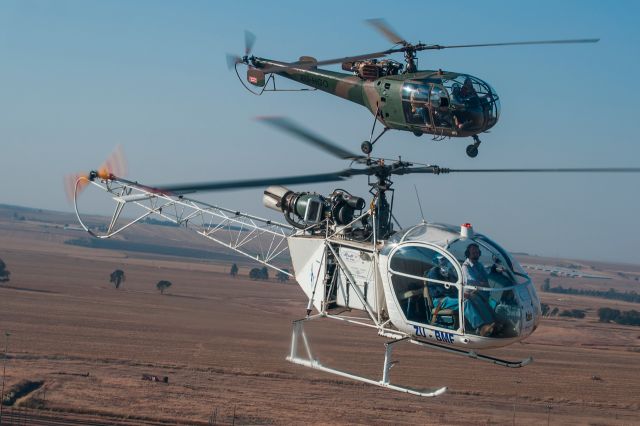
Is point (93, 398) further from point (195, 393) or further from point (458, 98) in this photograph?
point (458, 98)

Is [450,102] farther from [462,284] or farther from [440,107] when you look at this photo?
[462,284]

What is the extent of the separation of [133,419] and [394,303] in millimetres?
15416

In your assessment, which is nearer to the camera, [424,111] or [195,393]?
[424,111]

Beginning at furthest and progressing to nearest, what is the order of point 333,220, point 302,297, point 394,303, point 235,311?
point 302,297 < point 235,311 < point 333,220 < point 394,303

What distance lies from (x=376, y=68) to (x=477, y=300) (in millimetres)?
6914

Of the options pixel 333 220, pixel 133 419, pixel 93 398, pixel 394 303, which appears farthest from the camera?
pixel 93 398

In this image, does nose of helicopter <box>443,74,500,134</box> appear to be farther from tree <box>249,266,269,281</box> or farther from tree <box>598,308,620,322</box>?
tree <box>249,266,269,281</box>

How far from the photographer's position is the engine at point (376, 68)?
1830 centimetres

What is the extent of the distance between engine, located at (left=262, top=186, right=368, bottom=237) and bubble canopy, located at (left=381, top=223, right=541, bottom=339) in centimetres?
195

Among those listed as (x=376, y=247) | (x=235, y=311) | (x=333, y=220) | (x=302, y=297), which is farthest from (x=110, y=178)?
(x=302, y=297)

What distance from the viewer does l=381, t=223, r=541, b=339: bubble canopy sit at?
13695 mm

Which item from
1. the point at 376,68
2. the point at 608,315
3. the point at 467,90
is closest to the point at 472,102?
the point at 467,90

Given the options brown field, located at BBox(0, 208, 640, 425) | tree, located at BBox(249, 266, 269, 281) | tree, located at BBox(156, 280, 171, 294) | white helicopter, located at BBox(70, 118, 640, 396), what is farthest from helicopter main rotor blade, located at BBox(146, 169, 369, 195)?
tree, located at BBox(249, 266, 269, 281)

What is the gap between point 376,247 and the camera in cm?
1555
